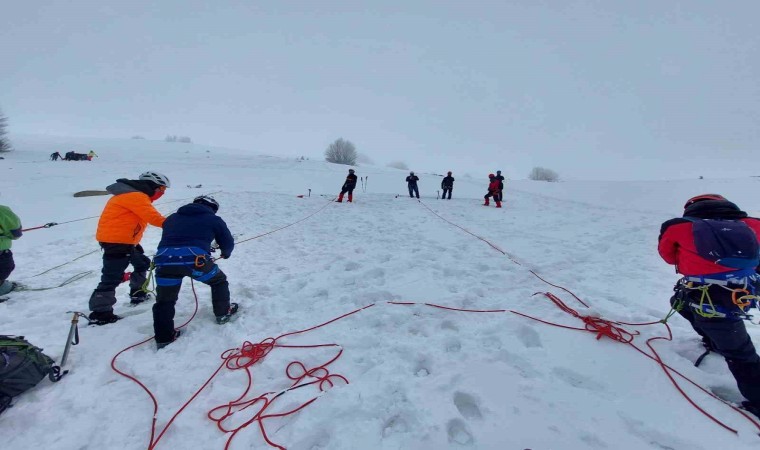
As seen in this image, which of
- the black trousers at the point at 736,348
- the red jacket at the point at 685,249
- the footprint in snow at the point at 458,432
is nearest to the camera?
the footprint in snow at the point at 458,432

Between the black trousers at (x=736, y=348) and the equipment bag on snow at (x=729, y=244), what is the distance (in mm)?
281

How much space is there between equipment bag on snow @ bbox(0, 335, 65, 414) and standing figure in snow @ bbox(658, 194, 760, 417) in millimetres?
5867

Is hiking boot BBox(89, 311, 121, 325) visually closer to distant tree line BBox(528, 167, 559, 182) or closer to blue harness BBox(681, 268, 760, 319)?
blue harness BBox(681, 268, 760, 319)

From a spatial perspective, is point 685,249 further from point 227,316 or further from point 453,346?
point 227,316

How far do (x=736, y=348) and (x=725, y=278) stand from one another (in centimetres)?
57

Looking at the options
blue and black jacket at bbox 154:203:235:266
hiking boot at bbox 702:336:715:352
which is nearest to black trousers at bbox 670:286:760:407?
hiking boot at bbox 702:336:715:352

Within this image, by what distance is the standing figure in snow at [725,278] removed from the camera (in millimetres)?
2578

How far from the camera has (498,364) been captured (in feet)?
10.4

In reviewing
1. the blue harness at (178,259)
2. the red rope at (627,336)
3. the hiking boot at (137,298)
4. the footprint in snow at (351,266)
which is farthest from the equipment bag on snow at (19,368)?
the red rope at (627,336)

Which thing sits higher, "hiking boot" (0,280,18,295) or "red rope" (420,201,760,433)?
"red rope" (420,201,760,433)

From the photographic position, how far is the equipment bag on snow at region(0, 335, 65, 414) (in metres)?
2.56

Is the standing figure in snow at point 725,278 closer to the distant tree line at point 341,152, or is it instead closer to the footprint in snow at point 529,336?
the footprint in snow at point 529,336

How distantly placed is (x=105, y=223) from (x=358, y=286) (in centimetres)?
353

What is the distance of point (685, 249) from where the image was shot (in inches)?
117
